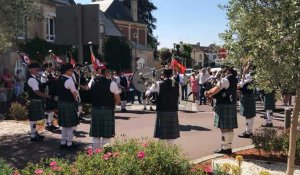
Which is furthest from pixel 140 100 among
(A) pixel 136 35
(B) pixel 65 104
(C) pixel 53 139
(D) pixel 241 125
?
(A) pixel 136 35

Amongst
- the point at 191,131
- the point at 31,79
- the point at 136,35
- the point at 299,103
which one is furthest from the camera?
the point at 136,35

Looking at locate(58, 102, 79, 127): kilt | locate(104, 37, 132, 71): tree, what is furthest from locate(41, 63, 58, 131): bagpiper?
locate(104, 37, 132, 71): tree

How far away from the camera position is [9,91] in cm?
1819

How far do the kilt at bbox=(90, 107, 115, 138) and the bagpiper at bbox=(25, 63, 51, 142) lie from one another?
258cm

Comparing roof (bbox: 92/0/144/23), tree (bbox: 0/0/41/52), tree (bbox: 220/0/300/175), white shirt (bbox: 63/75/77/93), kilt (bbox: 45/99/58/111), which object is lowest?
kilt (bbox: 45/99/58/111)

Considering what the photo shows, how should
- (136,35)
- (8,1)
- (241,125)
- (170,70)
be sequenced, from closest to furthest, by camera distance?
1. (170,70)
2. (8,1)
3. (241,125)
4. (136,35)

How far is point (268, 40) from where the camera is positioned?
525 cm

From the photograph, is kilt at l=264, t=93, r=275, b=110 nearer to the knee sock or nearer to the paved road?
the paved road

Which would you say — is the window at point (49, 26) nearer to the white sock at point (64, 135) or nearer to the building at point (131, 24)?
the white sock at point (64, 135)

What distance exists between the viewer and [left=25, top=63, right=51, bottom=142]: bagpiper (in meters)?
10.5

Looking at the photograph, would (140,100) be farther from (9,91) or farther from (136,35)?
(136,35)

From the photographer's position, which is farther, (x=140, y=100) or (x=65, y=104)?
(x=140, y=100)

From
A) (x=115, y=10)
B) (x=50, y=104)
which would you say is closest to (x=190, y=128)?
(x=50, y=104)

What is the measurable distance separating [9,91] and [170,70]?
11779 millimetres
